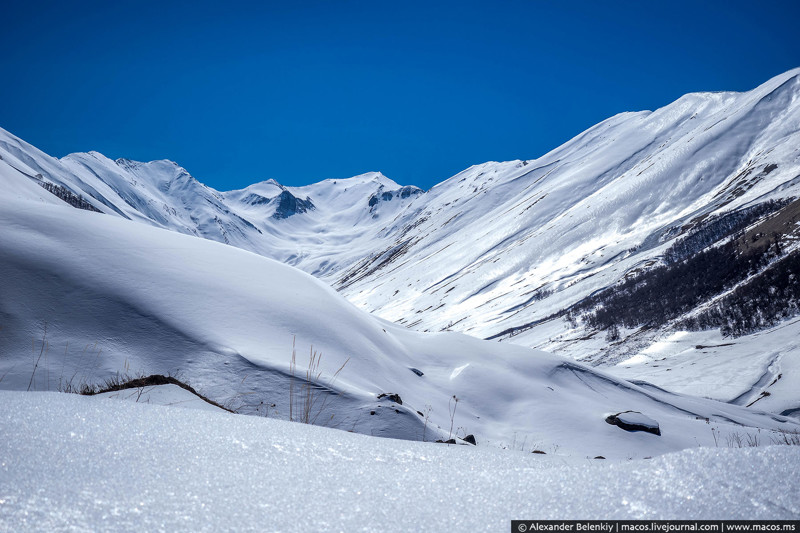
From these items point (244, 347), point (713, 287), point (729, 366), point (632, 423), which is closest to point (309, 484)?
point (244, 347)

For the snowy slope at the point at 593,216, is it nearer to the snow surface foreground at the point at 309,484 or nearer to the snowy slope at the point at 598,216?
the snowy slope at the point at 598,216

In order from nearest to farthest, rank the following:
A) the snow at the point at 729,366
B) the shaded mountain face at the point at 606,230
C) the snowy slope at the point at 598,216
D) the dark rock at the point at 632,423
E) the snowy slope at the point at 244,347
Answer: the snowy slope at the point at 244,347, the dark rock at the point at 632,423, the snow at the point at 729,366, the shaded mountain face at the point at 606,230, the snowy slope at the point at 598,216

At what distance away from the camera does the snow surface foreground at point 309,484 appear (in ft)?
4.75

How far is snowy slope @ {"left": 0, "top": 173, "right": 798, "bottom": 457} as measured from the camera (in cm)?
548

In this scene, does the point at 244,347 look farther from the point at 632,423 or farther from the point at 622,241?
the point at 622,241

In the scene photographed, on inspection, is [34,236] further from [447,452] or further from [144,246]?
[447,452]

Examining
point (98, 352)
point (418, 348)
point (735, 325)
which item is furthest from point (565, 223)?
point (98, 352)

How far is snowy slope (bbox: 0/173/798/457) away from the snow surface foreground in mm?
3057

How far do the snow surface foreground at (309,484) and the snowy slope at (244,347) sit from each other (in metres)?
3.06

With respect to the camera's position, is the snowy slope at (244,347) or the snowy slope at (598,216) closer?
the snowy slope at (244,347)

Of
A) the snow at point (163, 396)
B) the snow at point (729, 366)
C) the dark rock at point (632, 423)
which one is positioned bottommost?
the snow at point (163, 396)

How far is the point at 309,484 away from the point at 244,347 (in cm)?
498

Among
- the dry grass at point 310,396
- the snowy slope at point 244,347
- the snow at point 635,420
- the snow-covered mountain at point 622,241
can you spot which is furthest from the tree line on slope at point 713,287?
the dry grass at point 310,396

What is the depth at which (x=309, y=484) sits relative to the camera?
1.74 m
